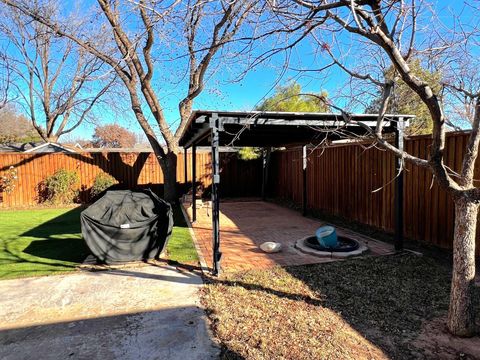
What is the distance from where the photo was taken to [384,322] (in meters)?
3.24

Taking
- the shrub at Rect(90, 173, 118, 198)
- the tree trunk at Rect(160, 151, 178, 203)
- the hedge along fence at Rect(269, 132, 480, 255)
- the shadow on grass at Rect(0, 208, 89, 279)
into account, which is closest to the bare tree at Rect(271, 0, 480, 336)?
the hedge along fence at Rect(269, 132, 480, 255)

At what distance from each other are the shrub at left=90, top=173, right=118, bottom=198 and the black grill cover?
23.7 ft

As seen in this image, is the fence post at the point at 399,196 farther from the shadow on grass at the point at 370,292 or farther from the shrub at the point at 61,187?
the shrub at the point at 61,187

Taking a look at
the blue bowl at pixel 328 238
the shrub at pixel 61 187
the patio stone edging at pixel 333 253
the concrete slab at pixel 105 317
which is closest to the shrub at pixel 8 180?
the shrub at pixel 61 187

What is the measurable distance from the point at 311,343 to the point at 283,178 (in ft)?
33.8

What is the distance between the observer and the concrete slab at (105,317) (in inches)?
111

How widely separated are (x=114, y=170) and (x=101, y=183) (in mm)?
760

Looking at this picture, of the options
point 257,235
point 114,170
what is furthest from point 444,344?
point 114,170

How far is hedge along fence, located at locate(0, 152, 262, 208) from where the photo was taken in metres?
12.0

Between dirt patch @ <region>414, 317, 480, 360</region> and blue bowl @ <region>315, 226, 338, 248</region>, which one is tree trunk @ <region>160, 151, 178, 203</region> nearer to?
blue bowl @ <region>315, 226, 338, 248</region>

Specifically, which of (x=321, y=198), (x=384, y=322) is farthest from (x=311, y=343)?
(x=321, y=198)

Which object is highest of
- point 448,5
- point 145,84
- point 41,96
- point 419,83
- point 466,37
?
point 41,96

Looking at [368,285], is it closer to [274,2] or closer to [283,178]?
[274,2]

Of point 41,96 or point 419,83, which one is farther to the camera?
point 41,96
